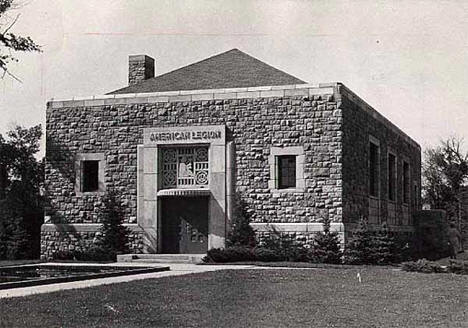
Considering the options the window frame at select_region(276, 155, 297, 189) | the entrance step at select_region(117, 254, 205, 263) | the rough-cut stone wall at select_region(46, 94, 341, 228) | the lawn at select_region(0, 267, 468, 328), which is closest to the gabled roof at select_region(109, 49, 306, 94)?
the rough-cut stone wall at select_region(46, 94, 341, 228)

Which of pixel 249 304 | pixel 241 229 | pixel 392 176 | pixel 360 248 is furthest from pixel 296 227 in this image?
pixel 249 304

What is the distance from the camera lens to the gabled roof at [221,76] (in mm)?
26844

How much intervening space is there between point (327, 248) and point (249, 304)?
1237 centimetres

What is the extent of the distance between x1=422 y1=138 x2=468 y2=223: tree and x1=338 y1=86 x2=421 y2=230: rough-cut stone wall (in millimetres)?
17267

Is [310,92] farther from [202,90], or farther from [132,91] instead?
[132,91]

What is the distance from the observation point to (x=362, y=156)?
27.4 meters

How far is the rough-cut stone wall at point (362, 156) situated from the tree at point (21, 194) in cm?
1203

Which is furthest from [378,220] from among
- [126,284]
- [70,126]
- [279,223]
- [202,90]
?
[126,284]

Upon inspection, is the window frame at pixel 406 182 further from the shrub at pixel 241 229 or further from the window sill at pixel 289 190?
the shrub at pixel 241 229

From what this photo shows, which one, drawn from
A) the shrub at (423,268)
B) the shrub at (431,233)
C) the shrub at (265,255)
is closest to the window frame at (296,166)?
the shrub at (265,255)

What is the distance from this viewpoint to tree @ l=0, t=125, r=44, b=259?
94.3ft

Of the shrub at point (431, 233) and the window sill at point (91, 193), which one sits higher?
the window sill at point (91, 193)

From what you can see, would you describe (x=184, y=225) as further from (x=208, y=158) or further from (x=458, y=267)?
(x=458, y=267)

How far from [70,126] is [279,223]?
27.5ft
